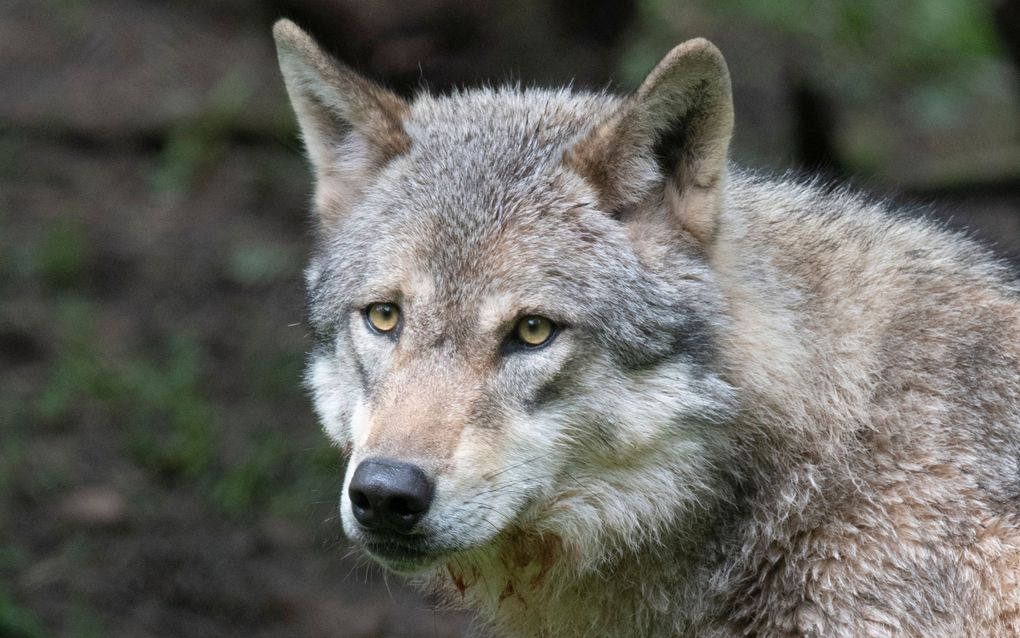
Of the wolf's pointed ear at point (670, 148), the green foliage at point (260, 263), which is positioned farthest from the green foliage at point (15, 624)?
the wolf's pointed ear at point (670, 148)

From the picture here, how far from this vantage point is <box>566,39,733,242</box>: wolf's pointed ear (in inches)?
169

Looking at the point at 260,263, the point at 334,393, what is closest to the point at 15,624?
the point at 334,393

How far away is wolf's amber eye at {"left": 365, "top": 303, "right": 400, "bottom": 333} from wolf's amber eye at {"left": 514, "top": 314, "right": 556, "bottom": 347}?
1.64 feet

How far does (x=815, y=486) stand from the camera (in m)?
4.45

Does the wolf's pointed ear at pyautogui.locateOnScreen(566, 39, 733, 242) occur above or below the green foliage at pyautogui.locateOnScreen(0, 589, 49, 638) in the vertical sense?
above

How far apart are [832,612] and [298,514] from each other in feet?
15.1

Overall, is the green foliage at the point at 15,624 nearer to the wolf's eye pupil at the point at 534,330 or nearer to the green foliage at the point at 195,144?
the wolf's eye pupil at the point at 534,330

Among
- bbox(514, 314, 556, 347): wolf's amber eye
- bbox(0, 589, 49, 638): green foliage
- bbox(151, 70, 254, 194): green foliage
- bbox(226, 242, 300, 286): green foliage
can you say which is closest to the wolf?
bbox(514, 314, 556, 347): wolf's amber eye

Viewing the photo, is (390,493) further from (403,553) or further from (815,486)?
(815,486)

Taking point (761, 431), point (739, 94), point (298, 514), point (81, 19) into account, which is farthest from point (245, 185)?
point (761, 431)

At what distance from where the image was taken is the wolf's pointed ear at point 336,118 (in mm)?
4898

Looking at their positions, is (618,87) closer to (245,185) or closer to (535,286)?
(535,286)

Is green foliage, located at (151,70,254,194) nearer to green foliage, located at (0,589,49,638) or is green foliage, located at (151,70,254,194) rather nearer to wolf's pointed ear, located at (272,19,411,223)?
green foliage, located at (0,589,49,638)

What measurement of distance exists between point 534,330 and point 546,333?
0.15 feet
